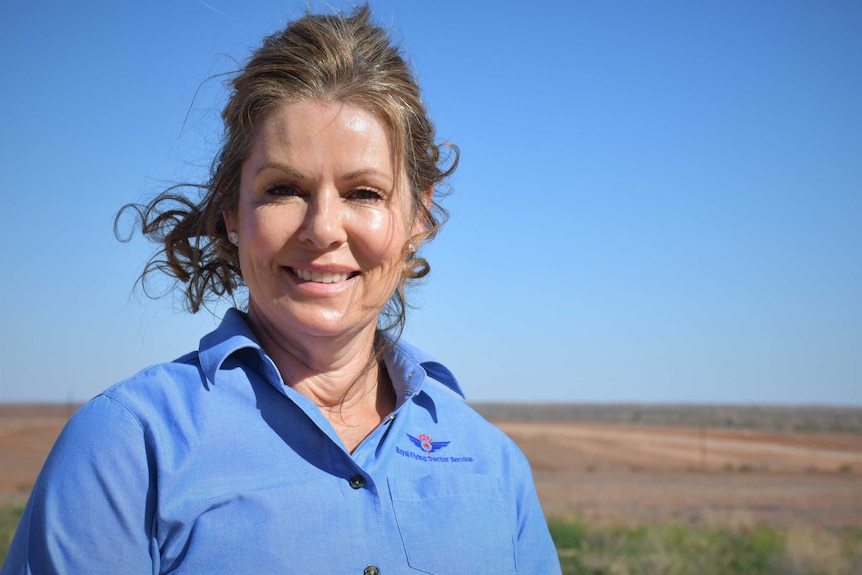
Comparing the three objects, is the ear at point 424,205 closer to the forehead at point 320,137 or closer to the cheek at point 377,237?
the cheek at point 377,237

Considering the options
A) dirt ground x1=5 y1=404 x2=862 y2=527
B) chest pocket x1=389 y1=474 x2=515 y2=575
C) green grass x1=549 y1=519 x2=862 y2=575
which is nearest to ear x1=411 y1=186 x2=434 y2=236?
chest pocket x1=389 y1=474 x2=515 y2=575

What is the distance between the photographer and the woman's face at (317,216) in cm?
208

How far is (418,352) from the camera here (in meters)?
2.60

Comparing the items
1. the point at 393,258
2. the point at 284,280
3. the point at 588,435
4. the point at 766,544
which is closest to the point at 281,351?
the point at 284,280

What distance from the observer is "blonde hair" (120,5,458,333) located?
85.2 inches

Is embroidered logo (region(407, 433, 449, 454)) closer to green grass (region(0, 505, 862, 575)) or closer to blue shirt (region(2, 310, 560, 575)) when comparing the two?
blue shirt (region(2, 310, 560, 575))

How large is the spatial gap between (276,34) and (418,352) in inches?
42.1

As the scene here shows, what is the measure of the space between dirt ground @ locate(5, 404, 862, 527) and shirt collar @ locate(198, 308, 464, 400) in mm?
15877

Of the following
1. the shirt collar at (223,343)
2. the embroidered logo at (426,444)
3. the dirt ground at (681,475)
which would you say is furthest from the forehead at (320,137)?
the dirt ground at (681,475)

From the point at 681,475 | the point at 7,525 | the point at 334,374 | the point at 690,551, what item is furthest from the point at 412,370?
the point at 681,475

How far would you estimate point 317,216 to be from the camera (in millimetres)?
2053

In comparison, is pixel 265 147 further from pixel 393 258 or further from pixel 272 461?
pixel 272 461

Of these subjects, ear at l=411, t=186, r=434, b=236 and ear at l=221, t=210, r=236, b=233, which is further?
ear at l=411, t=186, r=434, b=236

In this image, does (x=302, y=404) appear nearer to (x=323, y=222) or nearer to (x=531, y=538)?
(x=323, y=222)
